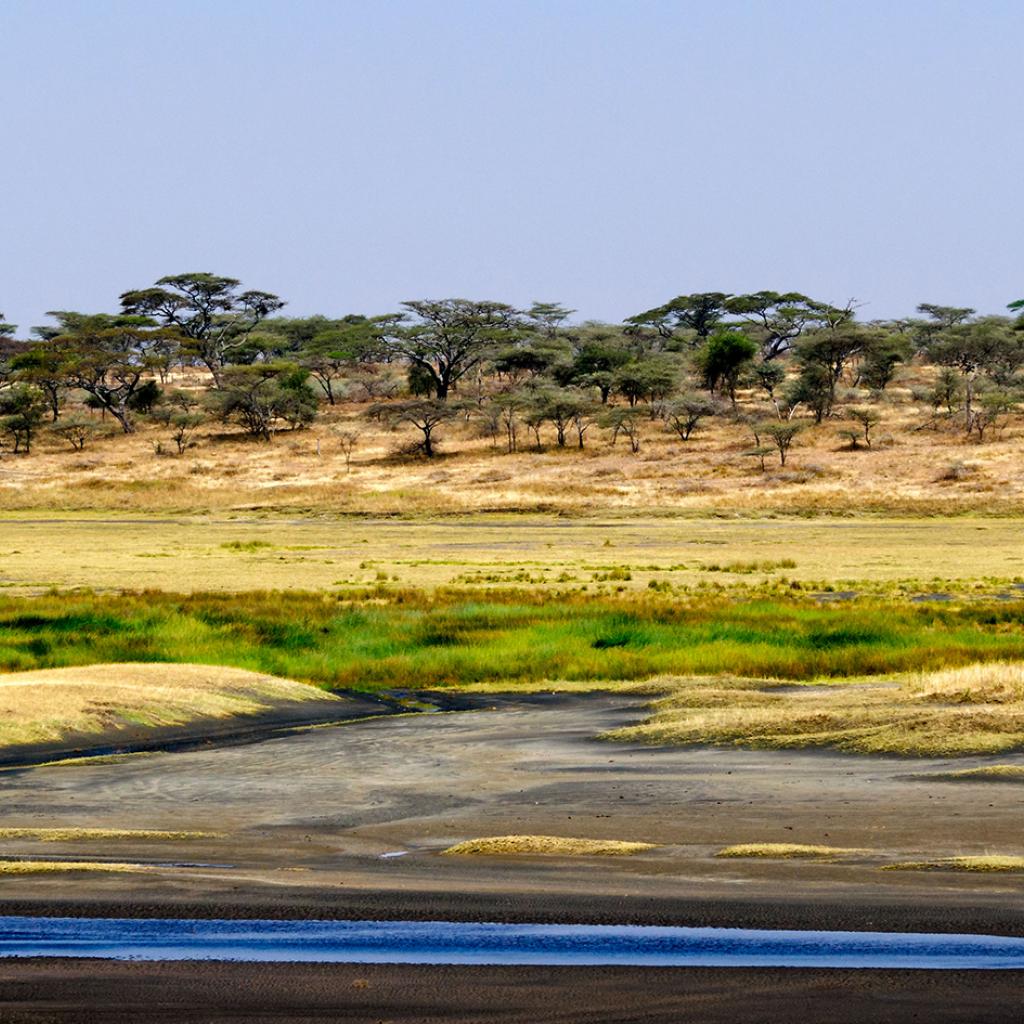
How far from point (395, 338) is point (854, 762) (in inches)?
4603

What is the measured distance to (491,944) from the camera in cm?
1057

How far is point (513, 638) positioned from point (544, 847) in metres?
19.6

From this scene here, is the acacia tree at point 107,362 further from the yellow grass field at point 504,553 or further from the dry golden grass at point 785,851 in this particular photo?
the dry golden grass at point 785,851

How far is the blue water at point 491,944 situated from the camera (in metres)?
9.99

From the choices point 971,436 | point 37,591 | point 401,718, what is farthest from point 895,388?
point 401,718

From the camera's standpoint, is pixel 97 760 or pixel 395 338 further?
pixel 395 338

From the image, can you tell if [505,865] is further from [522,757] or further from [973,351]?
[973,351]

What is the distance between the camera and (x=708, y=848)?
14.2 m

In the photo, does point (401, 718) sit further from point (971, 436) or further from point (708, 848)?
point (971, 436)

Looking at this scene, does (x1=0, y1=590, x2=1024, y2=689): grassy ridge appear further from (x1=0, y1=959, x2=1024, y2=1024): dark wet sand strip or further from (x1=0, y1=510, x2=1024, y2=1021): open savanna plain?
(x1=0, y1=959, x2=1024, y2=1024): dark wet sand strip

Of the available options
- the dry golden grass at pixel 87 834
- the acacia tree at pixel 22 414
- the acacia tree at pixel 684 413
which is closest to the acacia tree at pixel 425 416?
the acacia tree at pixel 684 413

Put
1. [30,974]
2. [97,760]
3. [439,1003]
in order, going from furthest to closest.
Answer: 1. [97,760]
2. [30,974]
3. [439,1003]

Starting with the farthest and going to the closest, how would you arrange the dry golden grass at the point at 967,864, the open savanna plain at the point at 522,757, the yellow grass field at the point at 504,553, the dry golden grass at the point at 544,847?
the yellow grass field at the point at 504,553, the dry golden grass at the point at 544,847, the dry golden grass at the point at 967,864, the open savanna plain at the point at 522,757

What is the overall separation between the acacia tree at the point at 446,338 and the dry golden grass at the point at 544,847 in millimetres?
113889
